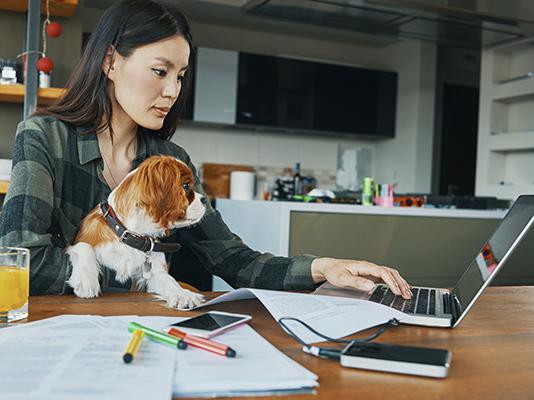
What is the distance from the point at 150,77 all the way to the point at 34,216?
1.24 feet

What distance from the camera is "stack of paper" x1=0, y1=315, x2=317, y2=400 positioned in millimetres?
582

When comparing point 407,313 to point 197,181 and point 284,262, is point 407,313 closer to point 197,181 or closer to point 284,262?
point 284,262

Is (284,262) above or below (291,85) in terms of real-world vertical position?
below

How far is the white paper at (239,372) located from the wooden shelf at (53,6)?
274cm

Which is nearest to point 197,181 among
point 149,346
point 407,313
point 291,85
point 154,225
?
point 154,225

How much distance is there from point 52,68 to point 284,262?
90.1 inches

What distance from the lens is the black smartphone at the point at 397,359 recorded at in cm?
68

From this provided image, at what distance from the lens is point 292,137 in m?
5.80

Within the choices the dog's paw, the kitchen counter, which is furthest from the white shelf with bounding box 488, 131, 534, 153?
the dog's paw

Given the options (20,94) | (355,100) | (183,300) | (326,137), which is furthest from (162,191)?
(326,137)

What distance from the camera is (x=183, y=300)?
1041 mm

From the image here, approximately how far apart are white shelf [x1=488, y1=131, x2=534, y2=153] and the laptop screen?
10.6 feet

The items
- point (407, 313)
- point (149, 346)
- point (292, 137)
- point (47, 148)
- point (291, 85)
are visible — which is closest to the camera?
point (149, 346)

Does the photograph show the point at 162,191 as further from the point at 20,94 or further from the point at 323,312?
the point at 20,94
